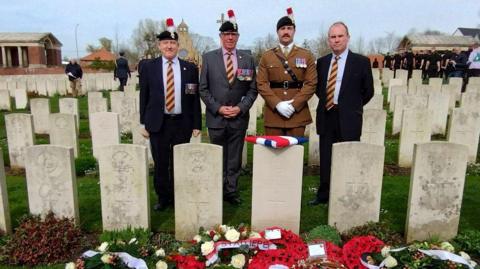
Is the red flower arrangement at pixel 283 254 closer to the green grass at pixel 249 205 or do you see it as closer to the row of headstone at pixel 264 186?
the row of headstone at pixel 264 186

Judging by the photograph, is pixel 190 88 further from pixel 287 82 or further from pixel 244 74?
pixel 287 82

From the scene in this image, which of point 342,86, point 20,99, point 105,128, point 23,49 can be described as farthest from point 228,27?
point 23,49

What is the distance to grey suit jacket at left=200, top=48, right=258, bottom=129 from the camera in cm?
495

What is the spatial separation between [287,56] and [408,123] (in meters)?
3.33

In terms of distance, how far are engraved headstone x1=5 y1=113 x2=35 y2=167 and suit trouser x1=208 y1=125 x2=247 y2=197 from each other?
4.13 meters

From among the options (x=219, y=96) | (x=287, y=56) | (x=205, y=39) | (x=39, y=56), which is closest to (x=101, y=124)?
(x=219, y=96)

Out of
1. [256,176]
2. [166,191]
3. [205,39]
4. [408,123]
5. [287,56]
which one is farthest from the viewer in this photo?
[205,39]

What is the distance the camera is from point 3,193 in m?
4.40

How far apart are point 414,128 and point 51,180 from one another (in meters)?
5.77

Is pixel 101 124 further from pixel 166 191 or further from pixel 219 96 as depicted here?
pixel 219 96

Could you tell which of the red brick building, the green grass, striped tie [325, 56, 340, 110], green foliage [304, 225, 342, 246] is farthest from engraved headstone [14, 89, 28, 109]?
the red brick building

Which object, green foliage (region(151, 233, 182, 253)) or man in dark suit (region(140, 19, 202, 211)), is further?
man in dark suit (region(140, 19, 202, 211))

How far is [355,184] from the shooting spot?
4.23 m

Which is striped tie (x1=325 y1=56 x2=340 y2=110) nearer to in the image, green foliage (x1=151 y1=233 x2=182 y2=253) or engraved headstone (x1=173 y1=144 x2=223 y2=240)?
engraved headstone (x1=173 y1=144 x2=223 y2=240)
